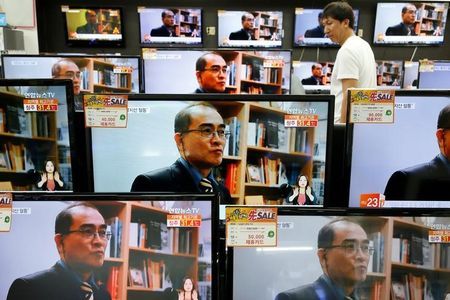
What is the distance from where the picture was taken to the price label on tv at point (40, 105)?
43.6 inches

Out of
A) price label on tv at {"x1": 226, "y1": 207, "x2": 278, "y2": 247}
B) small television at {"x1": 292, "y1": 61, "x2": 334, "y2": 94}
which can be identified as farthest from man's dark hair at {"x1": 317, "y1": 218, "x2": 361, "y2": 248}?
small television at {"x1": 292, "y1": 61, "x2": 334, "y2": 94}

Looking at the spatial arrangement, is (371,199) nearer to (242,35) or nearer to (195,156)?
(195,156)

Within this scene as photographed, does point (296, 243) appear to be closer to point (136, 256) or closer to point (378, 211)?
point (378, 211)

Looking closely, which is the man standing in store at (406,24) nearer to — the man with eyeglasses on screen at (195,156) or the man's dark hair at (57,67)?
the man's dark hair at (57,67)

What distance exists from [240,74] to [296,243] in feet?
7.36

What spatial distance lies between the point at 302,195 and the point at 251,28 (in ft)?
14.0

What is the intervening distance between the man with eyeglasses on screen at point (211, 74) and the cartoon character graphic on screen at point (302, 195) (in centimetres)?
147

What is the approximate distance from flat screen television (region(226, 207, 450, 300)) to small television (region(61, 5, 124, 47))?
15.6ft

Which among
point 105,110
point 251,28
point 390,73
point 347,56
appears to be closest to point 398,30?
point 390,73

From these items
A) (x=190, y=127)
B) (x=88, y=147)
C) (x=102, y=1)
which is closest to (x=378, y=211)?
(x=190, y=127)

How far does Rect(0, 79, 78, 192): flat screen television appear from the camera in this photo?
1107 mm

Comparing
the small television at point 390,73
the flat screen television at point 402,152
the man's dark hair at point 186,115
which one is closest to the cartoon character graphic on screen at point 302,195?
the flat screen television at point 402,152

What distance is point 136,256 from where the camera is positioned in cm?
92

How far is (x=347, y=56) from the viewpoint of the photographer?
2471mm
